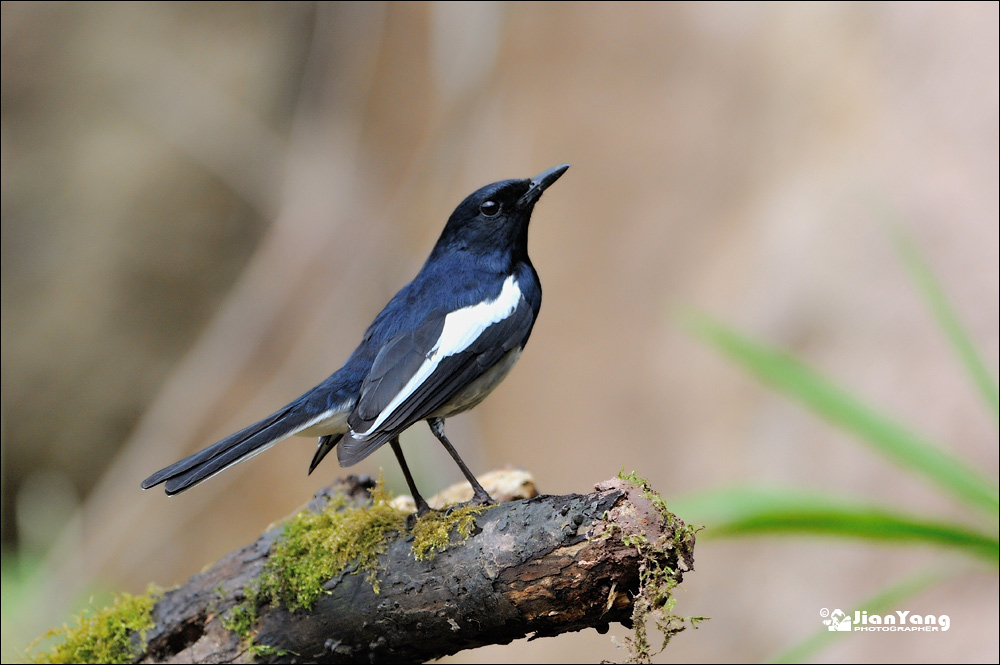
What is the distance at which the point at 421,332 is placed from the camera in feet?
8.93

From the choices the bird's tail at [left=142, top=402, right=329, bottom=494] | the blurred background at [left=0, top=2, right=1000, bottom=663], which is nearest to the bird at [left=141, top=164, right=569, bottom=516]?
the bird's tail at [left=142, top=402, right=329, bottom=494]

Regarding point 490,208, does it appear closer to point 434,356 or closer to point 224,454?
point 434,356

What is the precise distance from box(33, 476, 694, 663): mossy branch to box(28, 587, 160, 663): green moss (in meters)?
0.03

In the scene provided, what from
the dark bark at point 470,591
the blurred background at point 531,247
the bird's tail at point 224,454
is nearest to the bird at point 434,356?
the bird's tail at point 224,454

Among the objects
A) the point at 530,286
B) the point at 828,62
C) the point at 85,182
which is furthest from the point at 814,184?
the point at 85,182

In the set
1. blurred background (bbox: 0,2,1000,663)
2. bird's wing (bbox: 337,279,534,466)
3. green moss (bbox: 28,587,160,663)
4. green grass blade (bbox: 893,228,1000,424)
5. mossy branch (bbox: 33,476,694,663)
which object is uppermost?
blurred background (bbox: 0,2,1000,663)

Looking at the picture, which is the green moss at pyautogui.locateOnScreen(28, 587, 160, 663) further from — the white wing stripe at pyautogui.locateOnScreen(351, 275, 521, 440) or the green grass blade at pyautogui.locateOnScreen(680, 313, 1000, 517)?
the green grass blade at pyautogui.locateOnScreen(680, 313, 1000, 517)

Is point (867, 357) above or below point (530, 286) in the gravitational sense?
above

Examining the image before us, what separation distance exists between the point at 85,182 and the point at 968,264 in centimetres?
641

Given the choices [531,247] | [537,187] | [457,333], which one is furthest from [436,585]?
[531,247]

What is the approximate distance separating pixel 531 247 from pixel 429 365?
4.54 metres

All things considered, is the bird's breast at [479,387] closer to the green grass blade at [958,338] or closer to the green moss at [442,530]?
the green moss at [442,530]

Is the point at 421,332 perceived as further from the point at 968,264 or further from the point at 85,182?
the point at 85,182

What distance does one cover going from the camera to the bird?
2441 millimetres
